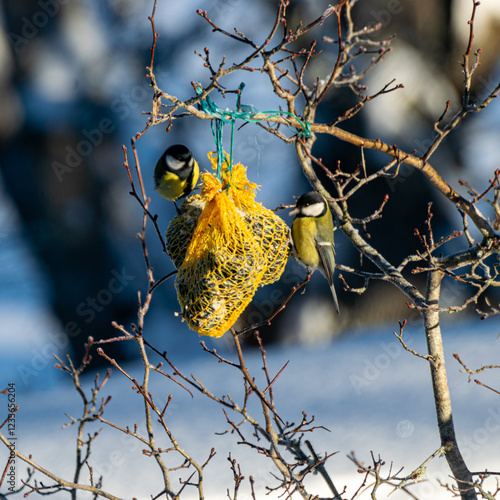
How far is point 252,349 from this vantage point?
17.2ft

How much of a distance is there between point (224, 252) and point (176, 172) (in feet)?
1.75

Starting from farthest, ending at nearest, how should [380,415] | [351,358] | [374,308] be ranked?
1. [374,308]
2. [351,358]
3. [380,415]

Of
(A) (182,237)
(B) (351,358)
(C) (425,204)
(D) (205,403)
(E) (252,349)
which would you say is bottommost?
(A) (182,237)

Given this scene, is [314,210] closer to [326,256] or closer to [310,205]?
[310,205]

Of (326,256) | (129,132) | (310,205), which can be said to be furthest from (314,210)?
(129,132)

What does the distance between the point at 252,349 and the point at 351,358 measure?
1.02m

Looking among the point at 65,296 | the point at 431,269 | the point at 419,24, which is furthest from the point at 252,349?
the point at 431,269

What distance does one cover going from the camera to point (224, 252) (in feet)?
5.75

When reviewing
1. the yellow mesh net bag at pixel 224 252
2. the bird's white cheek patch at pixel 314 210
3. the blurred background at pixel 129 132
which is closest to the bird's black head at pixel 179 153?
the yellow mesh net bag at pixel 224 252

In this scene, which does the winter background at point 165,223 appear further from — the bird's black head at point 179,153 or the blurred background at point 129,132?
the bird's black head at point 179,153

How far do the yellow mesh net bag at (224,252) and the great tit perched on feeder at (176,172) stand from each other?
0.83 ft

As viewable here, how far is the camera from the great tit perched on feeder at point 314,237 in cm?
196

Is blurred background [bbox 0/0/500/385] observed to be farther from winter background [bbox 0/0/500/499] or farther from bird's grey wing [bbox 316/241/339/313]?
bird's grey wing [bbox 316/241/339/313]

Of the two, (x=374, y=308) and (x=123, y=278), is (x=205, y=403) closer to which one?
(x=123, y=278)
